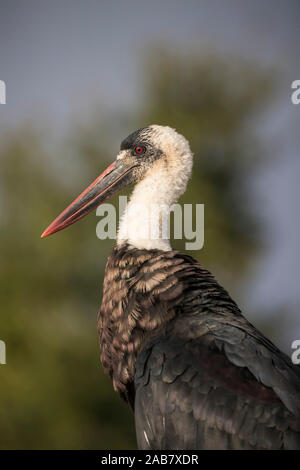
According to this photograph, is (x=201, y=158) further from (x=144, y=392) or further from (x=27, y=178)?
(x=144, y=392)

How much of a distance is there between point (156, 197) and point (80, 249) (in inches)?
303

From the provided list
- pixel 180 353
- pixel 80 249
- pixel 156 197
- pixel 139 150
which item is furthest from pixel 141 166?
pixel 80 249

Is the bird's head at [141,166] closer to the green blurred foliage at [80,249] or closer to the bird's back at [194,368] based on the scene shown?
the bird's back at [194,368]

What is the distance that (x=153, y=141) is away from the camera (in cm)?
366

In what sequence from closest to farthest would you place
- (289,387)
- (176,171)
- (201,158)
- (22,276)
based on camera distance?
(289,387), (176,171), (22,276), (201,158)

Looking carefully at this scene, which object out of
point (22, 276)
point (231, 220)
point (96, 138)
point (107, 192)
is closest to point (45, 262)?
point (22, 276)

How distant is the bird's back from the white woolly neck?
0.19 metres

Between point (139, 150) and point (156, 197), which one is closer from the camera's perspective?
point (156, 197)

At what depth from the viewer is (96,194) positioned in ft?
12.3

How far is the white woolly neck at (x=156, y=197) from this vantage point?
3.36m

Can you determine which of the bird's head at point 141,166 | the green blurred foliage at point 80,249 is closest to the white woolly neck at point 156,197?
the bird's head at point 141,166

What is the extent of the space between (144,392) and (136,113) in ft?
34.6

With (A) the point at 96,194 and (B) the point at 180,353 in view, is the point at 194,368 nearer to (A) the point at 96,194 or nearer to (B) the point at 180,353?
(B) the point at 180,353

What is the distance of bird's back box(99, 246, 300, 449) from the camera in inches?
106
